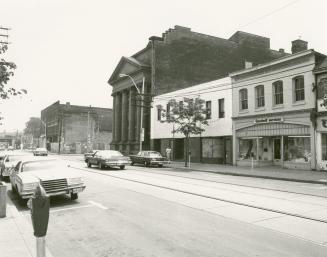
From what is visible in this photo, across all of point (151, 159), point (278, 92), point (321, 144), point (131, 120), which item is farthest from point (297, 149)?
point (131, 120)

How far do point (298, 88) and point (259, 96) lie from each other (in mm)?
3823

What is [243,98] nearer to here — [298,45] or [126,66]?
[298,45]

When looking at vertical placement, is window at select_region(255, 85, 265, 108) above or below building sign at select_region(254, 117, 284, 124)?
A: above

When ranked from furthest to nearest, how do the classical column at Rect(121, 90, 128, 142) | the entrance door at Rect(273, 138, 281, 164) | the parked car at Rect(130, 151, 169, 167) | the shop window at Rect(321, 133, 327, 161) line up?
the classical column at Rect(121, 90, 128, 142) < the parked car at Rect(130, 151, 169, 167) < the entrance door at Rect(273, 138, 281, 164) < the shop window at Rect(321, 133, 327, 161)

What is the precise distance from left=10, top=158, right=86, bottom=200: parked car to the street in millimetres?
481

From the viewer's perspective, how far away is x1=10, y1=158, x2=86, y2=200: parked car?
A: 1055 centimetres

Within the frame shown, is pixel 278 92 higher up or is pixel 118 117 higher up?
pixel 118 117

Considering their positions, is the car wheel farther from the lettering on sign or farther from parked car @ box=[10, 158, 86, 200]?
the lettering on sign

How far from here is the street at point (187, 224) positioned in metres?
6.09

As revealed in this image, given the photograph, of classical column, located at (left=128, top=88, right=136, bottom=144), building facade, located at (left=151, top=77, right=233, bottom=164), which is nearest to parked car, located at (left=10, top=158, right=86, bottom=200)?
building facade, located at (left=151, top=77, right=233, bottom=164)

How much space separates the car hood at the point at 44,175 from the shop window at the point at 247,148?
63.9 feet

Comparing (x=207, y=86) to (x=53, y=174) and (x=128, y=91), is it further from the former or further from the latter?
(x=53, y=174)

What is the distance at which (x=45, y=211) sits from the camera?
13.1 feet

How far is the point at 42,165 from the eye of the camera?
12.2m
